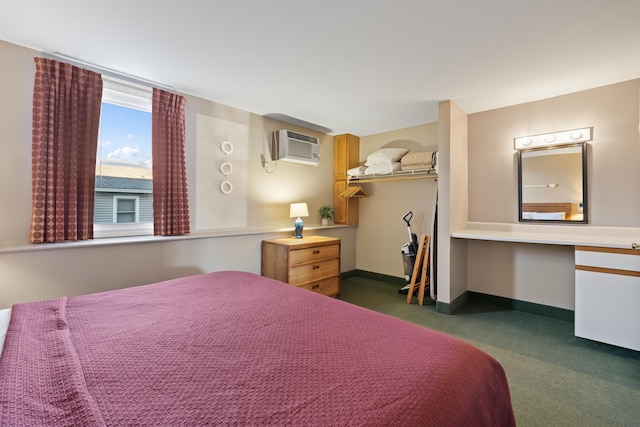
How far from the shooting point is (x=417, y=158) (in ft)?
12.1

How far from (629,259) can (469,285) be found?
1.63 metres

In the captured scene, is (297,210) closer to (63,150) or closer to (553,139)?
(63,150)

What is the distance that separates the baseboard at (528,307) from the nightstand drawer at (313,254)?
1.85 meters

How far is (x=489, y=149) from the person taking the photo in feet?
11.3

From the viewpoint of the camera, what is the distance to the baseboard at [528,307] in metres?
2.99

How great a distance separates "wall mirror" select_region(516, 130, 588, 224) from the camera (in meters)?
2.88

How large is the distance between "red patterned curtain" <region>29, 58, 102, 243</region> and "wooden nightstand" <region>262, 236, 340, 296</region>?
1781mm

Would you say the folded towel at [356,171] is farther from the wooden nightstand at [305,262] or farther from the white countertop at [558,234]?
the white countertop at [558,234]

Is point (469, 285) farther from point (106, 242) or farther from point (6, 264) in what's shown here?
point (6, 264)

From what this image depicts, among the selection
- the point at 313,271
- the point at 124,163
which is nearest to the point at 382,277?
the point at 313,271

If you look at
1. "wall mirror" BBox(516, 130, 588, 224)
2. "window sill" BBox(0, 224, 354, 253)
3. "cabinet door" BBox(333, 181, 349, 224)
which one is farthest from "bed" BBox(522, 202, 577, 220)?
"window sill" BBox(0, 224, 354, 253)

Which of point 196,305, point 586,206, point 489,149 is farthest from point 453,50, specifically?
point 196,305

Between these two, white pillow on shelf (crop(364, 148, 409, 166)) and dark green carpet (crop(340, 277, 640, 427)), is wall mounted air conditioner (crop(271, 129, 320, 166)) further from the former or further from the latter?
dark green carpet (crop(340, 277, 640, 427))

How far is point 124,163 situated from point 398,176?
3.26 metres
